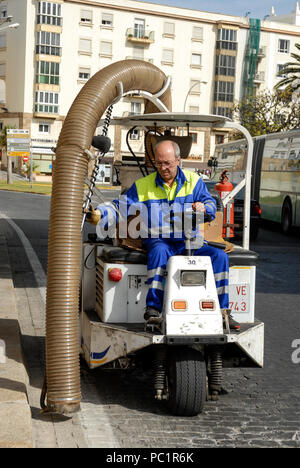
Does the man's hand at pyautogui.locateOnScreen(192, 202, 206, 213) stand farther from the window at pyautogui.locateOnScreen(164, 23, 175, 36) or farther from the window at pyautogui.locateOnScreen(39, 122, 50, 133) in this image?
the window at pyautogui.locateOnScreen(164, 23, 175, 36)

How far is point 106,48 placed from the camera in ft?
285

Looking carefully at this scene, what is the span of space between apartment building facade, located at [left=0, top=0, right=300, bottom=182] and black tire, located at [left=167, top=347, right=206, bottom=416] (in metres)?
75.6

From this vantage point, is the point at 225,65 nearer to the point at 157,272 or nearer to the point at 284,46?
the point at 284,46

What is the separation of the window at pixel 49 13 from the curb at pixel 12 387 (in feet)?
255

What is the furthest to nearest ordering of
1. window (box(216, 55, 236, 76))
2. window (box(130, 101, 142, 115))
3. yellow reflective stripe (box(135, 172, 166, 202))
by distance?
window (box(216, 55, 236, 76)) → window (box(130, 101, 142, 115)) → yellow reflective stripe (box(135, 172, 166, 202))

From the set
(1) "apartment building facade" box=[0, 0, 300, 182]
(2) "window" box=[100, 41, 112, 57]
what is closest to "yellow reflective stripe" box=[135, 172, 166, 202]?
(1) "apartment building facade" box=[0, 0, 300, 182]

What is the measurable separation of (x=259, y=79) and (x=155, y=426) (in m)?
91.5

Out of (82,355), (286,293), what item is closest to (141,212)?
(82,355)

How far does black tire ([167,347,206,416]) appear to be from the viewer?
567 centimetres

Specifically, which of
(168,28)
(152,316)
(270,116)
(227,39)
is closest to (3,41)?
(168,28)

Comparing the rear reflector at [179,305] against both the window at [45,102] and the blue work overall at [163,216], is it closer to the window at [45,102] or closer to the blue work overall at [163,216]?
the blue work overall at [163,216]

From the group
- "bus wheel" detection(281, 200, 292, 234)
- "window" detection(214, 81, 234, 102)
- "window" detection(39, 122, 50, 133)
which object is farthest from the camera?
"window" detection(214, 81, 234, 102)

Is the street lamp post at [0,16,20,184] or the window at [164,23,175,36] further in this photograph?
the window at [164,23,175,36]

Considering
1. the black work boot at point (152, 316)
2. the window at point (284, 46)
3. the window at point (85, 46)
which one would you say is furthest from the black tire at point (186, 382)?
the window at point (284, 46)
